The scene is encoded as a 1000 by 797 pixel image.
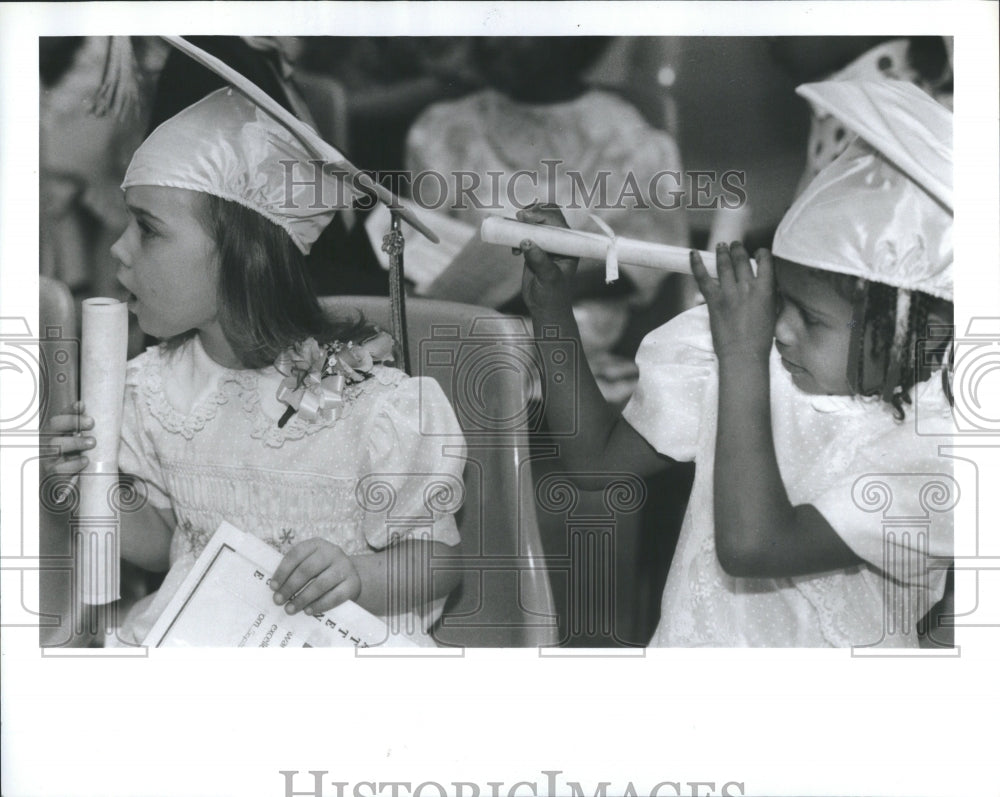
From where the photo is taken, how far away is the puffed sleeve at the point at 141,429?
219 cm

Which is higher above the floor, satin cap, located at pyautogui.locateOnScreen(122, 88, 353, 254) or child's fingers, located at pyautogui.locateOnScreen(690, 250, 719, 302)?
satin cap, located at pyautogui.locateOnScreen(122, 88, 353, 254)

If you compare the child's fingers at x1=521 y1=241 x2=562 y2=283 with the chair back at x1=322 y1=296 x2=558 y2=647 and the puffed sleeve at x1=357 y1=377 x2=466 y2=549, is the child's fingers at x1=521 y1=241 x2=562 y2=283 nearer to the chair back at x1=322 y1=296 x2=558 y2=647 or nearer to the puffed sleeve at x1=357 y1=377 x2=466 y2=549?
the chair back at x1=322 y1=296 x2=558 y2=647

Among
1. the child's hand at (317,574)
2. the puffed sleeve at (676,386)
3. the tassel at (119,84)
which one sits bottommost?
the child's hand at (317,574)

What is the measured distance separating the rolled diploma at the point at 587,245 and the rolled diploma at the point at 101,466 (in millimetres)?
805

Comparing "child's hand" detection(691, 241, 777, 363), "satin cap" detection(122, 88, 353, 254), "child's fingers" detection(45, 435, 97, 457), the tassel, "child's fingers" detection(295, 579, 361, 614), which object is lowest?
"child's fingers" detection(295, 579, 361, 614)

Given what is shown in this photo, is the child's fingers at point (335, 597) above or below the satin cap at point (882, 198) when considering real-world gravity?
below

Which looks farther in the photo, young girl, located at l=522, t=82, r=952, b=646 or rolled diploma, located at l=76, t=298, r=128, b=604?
rolled diploma, located at l=76, t=298, r=128, b=604

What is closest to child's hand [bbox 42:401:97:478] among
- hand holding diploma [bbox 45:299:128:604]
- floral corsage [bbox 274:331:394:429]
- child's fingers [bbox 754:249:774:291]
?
hand holding diploma [bbox 45:299:128:604]

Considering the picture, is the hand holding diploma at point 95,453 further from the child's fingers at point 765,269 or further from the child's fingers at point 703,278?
the child's fingers at point 765,269

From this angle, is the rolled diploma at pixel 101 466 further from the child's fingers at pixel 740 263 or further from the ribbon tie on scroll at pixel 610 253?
the child's fingers at pixel 740 263

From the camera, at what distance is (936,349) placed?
2127 millimetres

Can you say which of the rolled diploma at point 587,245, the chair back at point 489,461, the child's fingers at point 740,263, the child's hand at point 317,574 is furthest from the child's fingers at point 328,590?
the child's fingers at point 740,263

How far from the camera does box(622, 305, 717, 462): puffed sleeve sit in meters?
2.14

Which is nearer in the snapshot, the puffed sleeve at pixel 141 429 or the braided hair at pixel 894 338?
the braided hair at pixel 894 338
